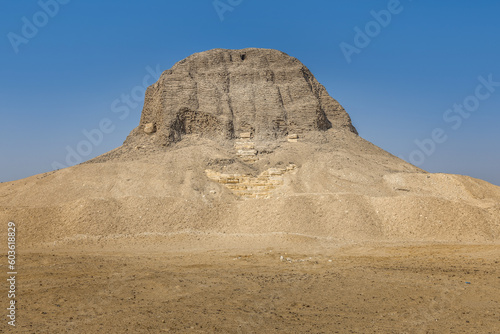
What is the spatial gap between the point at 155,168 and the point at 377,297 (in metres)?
20.2

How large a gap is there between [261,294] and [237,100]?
26524 millimetres

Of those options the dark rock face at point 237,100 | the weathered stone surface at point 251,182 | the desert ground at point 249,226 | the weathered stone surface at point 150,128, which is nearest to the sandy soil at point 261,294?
the desert ground at point 249,226

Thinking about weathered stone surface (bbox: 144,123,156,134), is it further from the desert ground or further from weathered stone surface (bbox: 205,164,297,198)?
weathered stone surface (bbox: 205,164,297,198)

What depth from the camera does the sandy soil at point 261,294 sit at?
20.5 ft

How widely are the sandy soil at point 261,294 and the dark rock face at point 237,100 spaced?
1948 cm

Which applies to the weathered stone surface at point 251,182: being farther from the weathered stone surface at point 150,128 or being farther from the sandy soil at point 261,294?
the sandy soil at point 261,294

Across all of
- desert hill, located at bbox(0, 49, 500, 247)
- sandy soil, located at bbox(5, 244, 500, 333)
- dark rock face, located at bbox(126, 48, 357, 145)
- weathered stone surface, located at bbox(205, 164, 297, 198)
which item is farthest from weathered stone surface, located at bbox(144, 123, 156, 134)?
sandy soil, located at bbox(5, 244, 500, 333)

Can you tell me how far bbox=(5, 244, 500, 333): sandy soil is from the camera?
246 inches

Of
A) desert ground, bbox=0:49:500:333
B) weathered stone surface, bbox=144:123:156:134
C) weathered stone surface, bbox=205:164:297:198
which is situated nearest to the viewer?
desert ground, bbox=0:49:500:333

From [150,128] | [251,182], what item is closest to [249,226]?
[251,182]

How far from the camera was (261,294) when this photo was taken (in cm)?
818

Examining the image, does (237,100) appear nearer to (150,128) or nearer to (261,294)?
(150,128)

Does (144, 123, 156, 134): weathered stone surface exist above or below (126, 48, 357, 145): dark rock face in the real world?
below

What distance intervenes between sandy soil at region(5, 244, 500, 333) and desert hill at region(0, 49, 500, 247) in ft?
17.8
